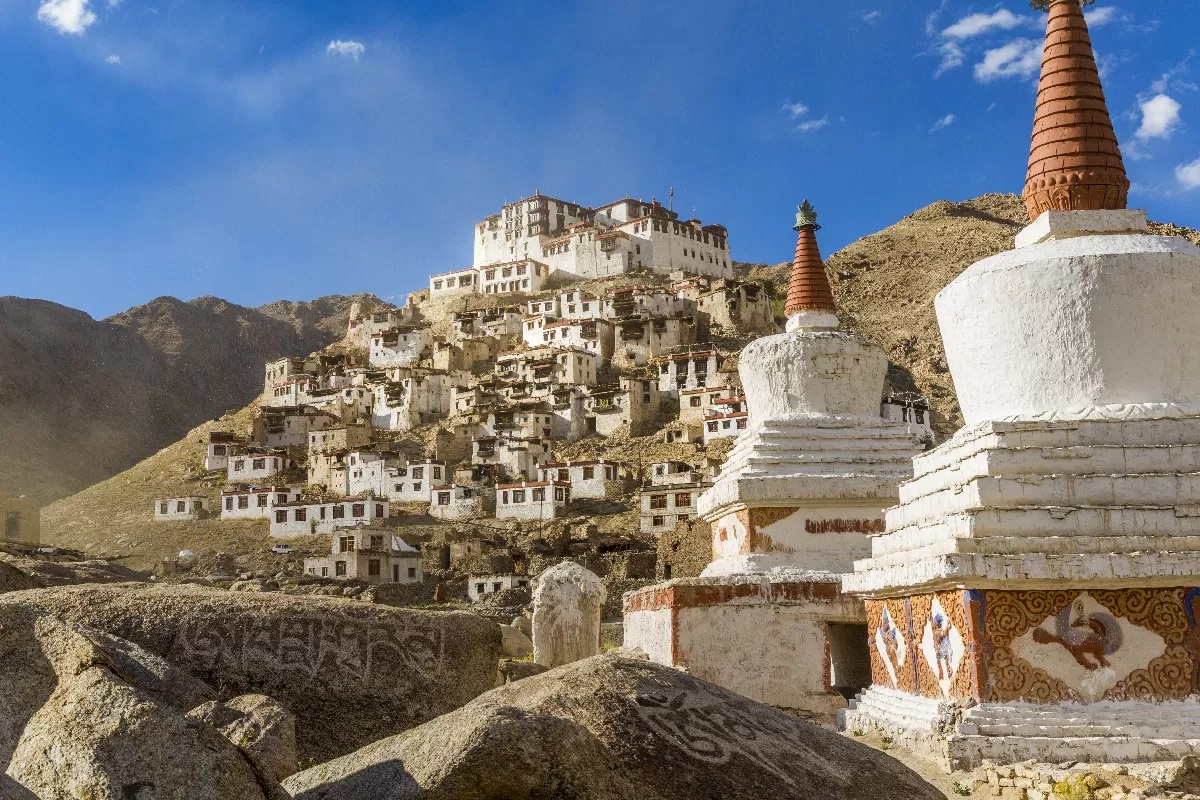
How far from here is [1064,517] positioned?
7707mm

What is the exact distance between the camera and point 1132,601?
762cm

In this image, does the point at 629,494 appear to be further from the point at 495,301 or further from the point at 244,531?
the point at 495,301

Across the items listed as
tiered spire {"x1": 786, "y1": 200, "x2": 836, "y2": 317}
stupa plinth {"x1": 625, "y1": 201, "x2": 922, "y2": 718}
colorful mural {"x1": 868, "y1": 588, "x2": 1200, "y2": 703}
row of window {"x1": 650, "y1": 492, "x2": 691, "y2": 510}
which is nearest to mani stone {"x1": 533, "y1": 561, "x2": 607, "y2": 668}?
stupa plinth {"x1": 625, "y1": 201, "x2": 922, "y2": 718}

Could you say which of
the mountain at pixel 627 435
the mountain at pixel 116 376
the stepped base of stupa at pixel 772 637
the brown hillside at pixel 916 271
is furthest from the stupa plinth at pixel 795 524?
the mountain at pixel 116 376

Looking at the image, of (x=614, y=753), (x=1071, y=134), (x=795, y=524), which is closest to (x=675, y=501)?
(x=795, y=524)

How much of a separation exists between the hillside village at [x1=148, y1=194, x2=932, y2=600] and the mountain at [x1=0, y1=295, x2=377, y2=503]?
2451cm

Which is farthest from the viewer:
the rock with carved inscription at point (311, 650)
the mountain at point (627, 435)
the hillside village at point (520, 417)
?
the mountain at point (627, 435)

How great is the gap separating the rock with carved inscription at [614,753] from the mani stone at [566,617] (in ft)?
28.3

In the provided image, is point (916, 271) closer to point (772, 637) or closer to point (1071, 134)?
point (772, 637)

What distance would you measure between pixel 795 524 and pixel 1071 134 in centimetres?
518

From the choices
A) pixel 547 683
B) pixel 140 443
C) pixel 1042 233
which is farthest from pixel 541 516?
pixel 140 443

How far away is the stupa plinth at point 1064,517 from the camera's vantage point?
7.51m

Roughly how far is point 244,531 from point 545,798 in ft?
184

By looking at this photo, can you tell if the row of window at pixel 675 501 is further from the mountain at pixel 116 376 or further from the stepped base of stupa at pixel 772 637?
the mountain at pixel 116 376
